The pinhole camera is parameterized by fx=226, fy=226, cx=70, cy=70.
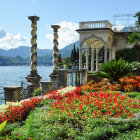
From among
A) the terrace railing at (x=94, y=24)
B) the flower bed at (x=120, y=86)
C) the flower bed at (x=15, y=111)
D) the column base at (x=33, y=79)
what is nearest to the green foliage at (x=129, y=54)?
the terrace railing at (x=94, y=24)

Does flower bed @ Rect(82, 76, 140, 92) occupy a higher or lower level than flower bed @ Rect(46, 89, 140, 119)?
higher

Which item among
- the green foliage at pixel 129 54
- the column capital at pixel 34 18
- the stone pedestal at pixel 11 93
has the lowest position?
the stone pedestal at pixel 11 93

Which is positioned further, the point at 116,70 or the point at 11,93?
the point at 116,70

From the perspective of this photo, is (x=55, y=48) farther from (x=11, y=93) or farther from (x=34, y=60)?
(x=11, y=93)

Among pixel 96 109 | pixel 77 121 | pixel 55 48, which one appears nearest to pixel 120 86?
pixel 96 109

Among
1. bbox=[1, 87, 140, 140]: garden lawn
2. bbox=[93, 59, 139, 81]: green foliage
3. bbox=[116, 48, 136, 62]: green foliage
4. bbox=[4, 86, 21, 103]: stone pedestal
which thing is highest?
bbox=[116, 48, 136, 62]: green foliage

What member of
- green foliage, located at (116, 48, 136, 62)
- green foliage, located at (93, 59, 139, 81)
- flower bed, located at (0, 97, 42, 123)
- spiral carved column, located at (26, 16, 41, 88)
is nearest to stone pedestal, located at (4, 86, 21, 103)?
flower bed, located at (0, 97, 42, 123)

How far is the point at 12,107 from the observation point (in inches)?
299

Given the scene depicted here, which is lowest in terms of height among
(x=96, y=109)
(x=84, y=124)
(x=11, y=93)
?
(x=84, y=124)

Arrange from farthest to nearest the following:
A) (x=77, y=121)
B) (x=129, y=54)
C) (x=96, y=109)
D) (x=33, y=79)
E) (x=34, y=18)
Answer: (x=129, y=54) < (x=34, y=18) < (x=33, y=79) < (x=96, y=109) < (x=77, y=121)

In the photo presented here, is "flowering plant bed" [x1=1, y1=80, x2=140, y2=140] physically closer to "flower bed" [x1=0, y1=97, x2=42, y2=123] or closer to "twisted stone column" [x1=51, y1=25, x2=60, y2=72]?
"flower bed" [x1=0, y1=97, x2=42, y2=123]

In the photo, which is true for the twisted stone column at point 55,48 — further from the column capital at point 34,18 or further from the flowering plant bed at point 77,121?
the flowering plant bed at point 77,121

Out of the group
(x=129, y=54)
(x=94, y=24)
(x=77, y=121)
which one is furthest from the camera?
(x=129, y=54)

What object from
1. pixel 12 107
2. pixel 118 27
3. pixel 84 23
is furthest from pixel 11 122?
pixel 118 27
